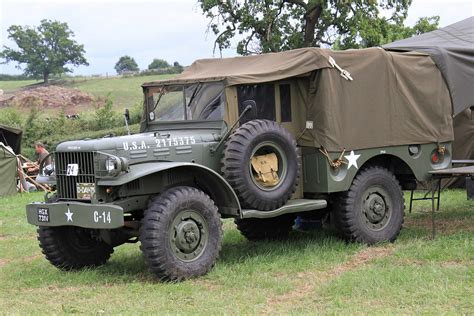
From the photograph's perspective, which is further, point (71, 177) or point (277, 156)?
point (277, 156)

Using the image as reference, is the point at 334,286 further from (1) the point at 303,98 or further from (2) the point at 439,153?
(2) the point at 439,153

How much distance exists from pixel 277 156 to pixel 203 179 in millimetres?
857

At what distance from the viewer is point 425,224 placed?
34.5ft

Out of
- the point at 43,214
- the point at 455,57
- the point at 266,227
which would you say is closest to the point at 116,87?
the point at 266,227

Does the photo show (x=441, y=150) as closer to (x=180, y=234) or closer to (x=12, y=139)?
(x=180, y=234)

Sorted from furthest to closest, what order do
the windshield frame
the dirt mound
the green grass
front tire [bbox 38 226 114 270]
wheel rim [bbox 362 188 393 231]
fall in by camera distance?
the green grass → the dirt mound → wheel rim [bbox 362 188 393 231] → the windshield frame → front tire [bbox 38 226 114 270]

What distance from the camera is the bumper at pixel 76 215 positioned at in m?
6.93

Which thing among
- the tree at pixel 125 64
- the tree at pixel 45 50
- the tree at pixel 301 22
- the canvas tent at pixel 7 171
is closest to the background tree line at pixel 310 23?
the tree at pixel 301 22

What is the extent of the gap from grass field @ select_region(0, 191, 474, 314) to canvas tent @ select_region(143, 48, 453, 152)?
1.29 m

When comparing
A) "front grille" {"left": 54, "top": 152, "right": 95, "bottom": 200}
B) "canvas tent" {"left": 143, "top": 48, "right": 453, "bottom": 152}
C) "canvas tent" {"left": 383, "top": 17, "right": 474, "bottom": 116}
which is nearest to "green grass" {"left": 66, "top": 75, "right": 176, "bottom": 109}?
"canvas tent" {"left": 383, "top": 17, "right": 474, "bottom": 116}

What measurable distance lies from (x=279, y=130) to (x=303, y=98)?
0.89 meters

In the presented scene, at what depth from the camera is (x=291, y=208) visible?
8094 mm

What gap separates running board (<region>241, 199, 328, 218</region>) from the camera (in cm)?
774

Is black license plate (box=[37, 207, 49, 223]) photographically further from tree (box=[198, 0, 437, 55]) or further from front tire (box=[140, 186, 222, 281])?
tree (box=[198, 0, 437, 55])
